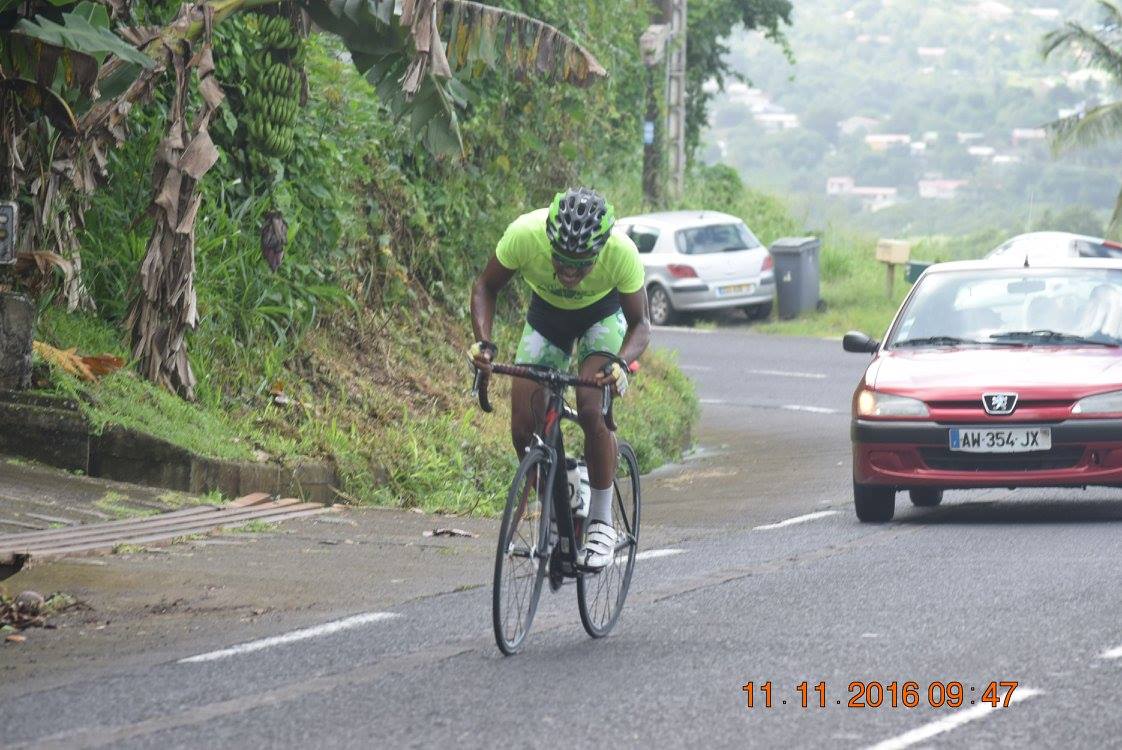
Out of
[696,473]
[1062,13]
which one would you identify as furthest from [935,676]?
[1062,13]

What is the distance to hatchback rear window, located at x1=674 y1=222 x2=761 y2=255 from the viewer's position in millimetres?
32406

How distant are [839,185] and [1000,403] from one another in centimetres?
9246

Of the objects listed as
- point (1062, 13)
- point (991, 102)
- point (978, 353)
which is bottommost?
point (978, 353)

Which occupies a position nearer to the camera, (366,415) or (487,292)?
(487,292)

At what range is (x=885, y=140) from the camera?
114312 mm

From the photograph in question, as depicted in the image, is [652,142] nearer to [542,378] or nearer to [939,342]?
[939,342]

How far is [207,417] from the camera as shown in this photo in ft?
41.8

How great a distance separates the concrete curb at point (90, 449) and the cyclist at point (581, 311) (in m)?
3.85

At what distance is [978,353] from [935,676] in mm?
5584

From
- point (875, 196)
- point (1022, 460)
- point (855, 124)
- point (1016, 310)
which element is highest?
point (855, 124)

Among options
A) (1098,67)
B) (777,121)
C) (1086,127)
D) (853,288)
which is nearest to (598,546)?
(853,288)

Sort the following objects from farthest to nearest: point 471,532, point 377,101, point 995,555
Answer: point 377,101 < point 471,532 < point 995,555

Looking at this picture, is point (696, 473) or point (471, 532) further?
point (696, 473)

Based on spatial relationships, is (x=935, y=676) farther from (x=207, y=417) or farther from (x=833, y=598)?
(x=207, y=417)
